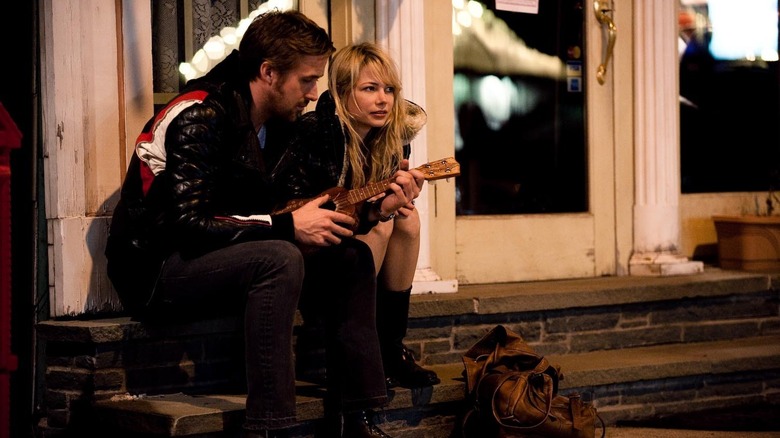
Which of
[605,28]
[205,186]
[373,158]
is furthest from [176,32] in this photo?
[605,28]

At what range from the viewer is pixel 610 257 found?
→ 5789 mm

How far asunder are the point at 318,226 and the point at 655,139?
2743mm

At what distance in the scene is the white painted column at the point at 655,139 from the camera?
5.74 metres

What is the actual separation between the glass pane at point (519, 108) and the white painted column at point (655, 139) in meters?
0.30

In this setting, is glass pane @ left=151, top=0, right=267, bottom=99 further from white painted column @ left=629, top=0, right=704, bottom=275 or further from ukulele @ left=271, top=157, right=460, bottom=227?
white painted column @ left=629, top=0, right=704, bottom=275

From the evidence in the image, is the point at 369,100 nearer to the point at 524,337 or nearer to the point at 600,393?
the point at 524,337

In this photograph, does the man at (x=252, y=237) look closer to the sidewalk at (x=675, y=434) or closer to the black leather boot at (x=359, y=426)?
the black leather boot at (x=359, y=426)

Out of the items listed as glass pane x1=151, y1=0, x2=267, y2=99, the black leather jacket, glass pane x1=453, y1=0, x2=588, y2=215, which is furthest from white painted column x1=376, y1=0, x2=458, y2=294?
the black leather jacket

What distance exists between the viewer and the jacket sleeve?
138 inches

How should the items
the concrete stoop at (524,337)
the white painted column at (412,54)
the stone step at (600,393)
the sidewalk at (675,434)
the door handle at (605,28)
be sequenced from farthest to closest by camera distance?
the door handle at (605,28) → the white painted column at (412,54) → the sidewalk at (675,434) → the concrete stoop at (524,337) → the stone step at (600,393)

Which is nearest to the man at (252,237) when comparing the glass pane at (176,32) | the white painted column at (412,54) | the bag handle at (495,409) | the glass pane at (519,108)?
the bag handle at (495,409)

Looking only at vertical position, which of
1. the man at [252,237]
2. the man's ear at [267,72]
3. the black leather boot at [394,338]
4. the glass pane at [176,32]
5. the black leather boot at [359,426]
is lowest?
the black leather boot at [359,426]

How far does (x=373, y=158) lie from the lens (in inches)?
160

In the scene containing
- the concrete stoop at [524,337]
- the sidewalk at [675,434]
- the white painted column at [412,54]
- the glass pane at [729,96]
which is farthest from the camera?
the glass pane at [729,96]
